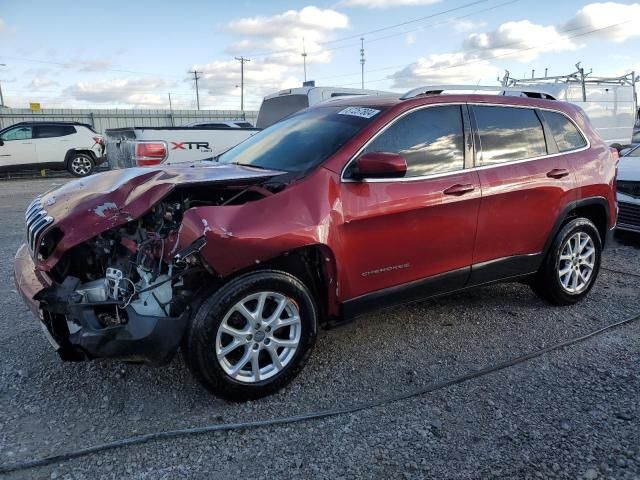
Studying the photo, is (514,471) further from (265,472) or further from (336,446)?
(265,472)

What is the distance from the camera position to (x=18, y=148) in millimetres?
16188

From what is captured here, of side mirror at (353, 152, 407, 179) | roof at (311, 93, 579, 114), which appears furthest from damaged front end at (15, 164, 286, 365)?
roof at (311, 93, 579, 114)

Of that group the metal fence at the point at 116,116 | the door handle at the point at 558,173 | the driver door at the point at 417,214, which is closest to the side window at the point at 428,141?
the driver door at the point at 417,214

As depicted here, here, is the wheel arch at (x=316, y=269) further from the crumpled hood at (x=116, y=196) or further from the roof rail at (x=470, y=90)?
the roof rail at (x=470, y=90)

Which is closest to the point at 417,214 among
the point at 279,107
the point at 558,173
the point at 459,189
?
the point at 459,189

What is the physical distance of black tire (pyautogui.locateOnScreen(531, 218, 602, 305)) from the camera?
14.4ft

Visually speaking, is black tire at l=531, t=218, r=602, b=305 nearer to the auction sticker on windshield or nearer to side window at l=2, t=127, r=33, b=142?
the auction sticker on windshield

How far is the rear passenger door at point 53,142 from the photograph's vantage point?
1634cm

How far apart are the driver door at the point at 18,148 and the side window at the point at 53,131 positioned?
263mm

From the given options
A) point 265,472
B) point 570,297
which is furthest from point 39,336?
point 570,297

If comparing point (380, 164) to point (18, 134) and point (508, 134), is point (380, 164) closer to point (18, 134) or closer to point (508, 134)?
point (508, 134)

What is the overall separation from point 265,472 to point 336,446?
1.29 ft

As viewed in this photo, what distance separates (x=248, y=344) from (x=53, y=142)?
632 inches

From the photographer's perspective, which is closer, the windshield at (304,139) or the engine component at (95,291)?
the engine component at (95,291)
